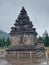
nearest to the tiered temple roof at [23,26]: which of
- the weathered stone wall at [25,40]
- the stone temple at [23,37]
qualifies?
the stone temple at [23,37]

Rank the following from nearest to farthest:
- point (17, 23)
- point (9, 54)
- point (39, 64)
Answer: point (39, 64), point (9, 54), point (17, 23)

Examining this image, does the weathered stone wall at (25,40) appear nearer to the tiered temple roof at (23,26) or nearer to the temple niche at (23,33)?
the temple niche at (23,33)

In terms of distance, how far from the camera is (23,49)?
114 ft

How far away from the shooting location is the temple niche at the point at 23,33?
35.7 meters

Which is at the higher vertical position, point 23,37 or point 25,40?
point 23,37

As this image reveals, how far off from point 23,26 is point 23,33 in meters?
1.15

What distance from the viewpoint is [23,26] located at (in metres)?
36.3

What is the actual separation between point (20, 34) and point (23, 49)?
2.51m

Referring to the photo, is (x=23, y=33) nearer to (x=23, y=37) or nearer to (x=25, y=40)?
(x=23, y=37)

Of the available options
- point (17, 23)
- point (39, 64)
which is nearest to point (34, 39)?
point (17, 23)

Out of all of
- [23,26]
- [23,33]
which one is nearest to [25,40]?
[23,33]

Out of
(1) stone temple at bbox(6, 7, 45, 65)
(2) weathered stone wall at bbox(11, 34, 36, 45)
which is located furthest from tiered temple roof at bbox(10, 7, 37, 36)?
(2) weathered stone wall at bbox(11, 34, 36, 45)

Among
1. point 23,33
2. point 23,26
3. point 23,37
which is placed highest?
point 23,26

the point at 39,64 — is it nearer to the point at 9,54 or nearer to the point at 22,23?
the point at 9,54
